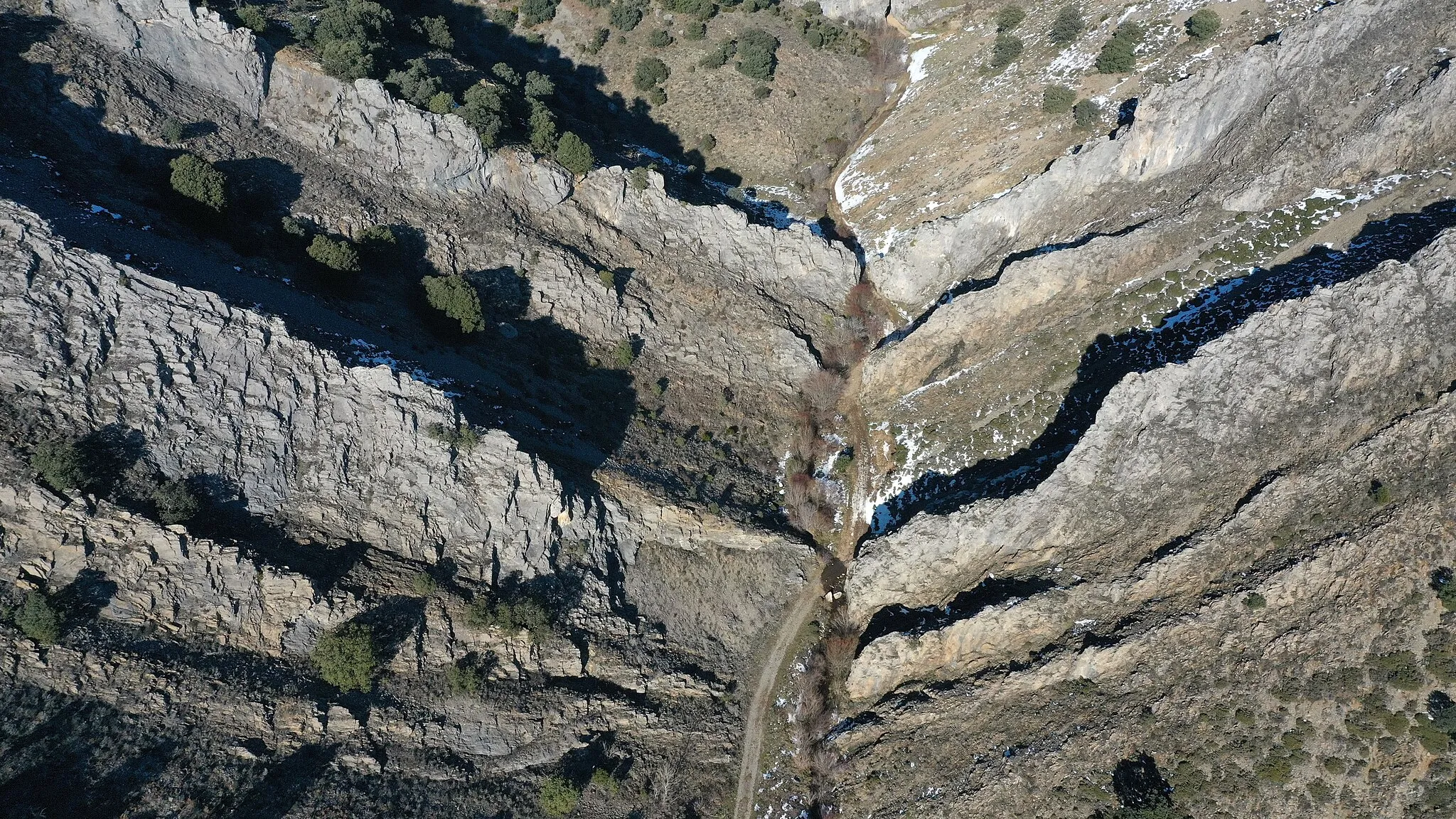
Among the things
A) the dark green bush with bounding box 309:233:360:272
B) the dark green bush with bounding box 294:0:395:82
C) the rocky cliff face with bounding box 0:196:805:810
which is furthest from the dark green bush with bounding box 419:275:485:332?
the dark green bush with bounding box 294:0:395:82

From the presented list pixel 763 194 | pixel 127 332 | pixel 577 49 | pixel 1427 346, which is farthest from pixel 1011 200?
pixel 127 332

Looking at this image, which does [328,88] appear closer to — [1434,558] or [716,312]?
[716,312]

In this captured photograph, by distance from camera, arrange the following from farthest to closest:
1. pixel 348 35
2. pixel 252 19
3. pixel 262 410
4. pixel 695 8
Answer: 1. pixel 695 8
2. pixel 348 35
3. pixel 252 19
4. pixel 262 410

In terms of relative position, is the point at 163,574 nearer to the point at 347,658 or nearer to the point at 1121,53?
the point at 347,658

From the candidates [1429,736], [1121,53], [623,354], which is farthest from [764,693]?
[1121,53]

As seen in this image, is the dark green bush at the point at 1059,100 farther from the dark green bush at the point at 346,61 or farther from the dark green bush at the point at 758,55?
the dark green bush at the point at 346,61

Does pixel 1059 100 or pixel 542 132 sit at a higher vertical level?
pixel 1059 100
